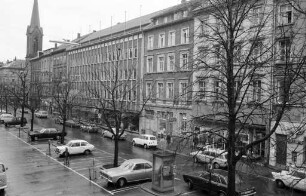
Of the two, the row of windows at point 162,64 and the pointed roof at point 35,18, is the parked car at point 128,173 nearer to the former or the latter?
the row of windows at point 162,64

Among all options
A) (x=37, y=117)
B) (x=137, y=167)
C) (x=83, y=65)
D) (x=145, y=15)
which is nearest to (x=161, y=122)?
(x=137, y=167)

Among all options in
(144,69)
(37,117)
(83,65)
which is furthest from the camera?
(37,117)

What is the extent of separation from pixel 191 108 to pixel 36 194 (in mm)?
22110

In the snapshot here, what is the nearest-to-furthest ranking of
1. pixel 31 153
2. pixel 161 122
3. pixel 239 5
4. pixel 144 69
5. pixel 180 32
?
pixel 239 5 < pixel 31 153 < pixel 180 32 < pixel 161 122 < pixel 144 69

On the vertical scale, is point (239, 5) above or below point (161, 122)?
above

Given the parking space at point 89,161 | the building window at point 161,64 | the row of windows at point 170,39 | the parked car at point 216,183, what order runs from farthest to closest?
the building window at point 161,64
the row of windows at point 170,39
the parking space at point 89,161
the parked car at point 216,183

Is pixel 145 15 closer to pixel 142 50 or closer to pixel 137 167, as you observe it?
pixel 142 50

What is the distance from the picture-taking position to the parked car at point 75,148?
30328 mm

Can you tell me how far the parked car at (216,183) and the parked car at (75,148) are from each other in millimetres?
14133

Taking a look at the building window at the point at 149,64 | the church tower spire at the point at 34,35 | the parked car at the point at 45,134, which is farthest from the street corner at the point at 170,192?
the church tower spire at the point at 34,35

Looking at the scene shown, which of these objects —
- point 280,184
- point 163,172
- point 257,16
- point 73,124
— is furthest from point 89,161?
point 73,124

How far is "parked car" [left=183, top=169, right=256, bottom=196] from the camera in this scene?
18375 millimetres

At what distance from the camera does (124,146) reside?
126ft

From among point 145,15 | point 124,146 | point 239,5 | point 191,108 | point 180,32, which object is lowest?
point 124,146
